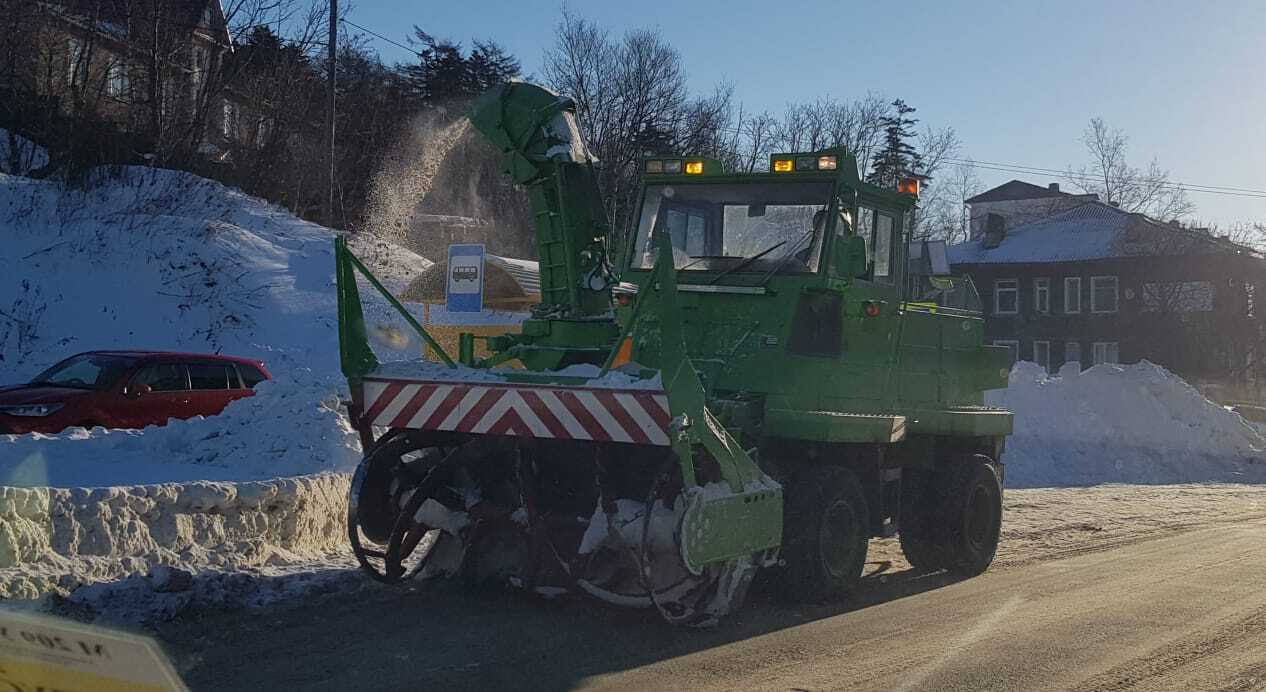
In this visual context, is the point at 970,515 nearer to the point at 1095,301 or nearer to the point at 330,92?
the point at 330,92

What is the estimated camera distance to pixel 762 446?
777 cm

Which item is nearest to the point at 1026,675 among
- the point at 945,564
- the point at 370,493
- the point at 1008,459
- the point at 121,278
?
the point at 945,564

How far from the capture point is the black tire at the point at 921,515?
9710 mm

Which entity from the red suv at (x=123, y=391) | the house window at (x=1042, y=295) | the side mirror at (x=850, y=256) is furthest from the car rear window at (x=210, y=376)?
the house window at (x=1042, y=295)

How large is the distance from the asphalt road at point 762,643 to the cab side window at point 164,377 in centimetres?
762

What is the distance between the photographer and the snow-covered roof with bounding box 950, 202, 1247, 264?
5138 cm

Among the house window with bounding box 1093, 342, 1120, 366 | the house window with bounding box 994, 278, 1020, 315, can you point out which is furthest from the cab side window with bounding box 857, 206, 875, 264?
the house window with bounding box 994, 278, 1020, 315

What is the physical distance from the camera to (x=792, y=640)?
6.91 metres

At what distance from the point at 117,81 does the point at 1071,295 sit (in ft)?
136

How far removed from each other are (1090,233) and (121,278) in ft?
148

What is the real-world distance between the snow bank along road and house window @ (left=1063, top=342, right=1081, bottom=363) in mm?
47415

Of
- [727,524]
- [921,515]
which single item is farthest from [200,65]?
[727,524]

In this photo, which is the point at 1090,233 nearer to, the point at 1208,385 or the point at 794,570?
the point at 1208,385

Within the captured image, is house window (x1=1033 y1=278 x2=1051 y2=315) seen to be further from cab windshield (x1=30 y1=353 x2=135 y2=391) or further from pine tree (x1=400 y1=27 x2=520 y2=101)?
cab windshield (x1=30 y1=353 x2=135 y2=391)
